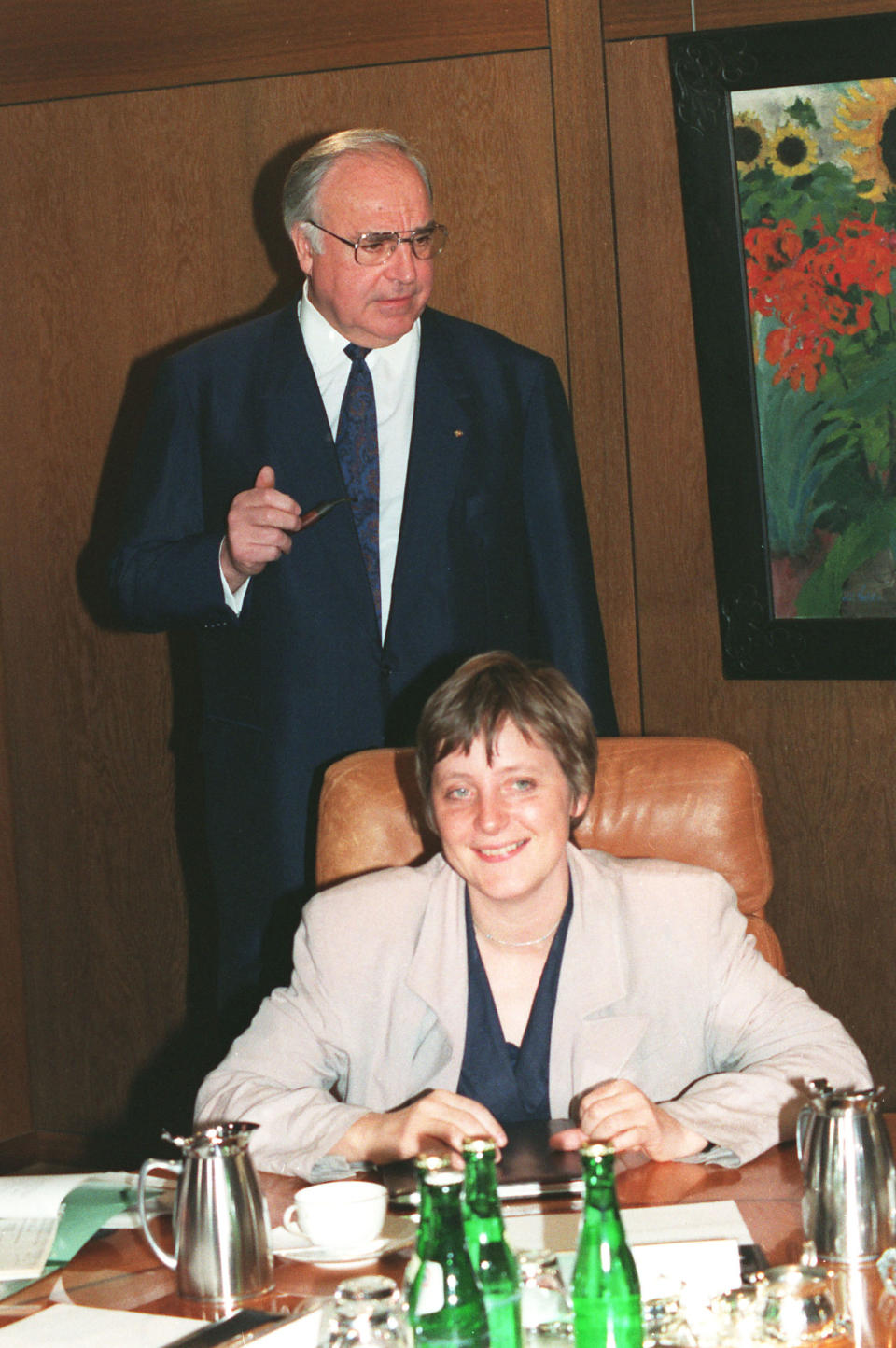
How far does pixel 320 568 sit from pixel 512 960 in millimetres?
841

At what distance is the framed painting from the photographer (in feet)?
9.95

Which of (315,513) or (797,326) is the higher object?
(797,326)

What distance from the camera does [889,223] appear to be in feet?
9.93

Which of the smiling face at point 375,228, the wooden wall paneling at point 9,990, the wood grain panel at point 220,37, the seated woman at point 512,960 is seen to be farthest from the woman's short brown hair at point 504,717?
the wooden wall paneling at point 9,990

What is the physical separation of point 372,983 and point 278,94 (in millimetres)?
2124

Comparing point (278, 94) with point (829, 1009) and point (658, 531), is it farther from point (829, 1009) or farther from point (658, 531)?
point (829, 1009)

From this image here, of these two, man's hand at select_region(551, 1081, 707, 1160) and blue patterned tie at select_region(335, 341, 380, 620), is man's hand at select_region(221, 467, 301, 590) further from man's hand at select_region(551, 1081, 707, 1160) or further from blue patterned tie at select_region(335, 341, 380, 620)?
man's hand at select_region(551, 1081, 707, 1160)

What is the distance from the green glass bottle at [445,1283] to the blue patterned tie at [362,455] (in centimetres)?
159

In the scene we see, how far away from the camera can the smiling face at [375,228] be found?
8.37 feet

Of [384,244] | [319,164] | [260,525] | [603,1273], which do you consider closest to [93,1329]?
[603,1273]

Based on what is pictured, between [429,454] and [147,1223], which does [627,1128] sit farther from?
[429,454]

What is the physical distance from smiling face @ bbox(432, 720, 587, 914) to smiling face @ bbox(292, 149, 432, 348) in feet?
2.88

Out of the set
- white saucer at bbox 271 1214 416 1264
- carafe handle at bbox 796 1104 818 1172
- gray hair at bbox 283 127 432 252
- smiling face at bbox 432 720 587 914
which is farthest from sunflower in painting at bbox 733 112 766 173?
white saucer at bbox 271 1214 416 1264

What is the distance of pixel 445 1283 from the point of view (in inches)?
43.9
